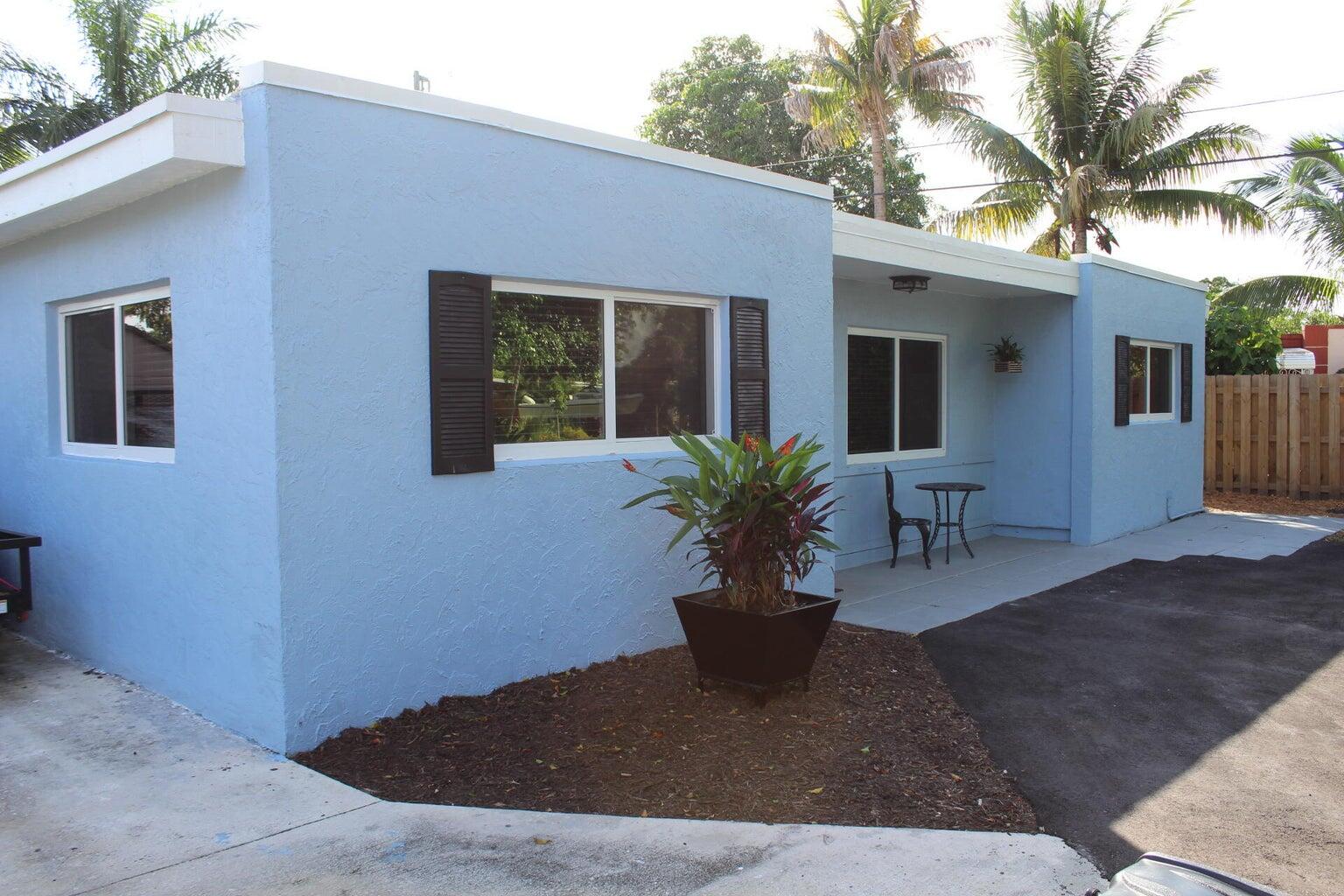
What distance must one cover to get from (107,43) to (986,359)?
14.8 meters

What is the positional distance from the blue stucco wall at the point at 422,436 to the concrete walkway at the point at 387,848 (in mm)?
625

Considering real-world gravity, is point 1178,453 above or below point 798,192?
below

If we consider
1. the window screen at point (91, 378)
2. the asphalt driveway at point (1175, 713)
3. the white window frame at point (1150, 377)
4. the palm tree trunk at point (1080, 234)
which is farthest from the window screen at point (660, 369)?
the palm tree trunk at point (1080, 234)

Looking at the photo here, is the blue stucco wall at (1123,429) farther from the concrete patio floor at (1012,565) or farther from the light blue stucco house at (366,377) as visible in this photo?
the light blue stucco house at (366,377)

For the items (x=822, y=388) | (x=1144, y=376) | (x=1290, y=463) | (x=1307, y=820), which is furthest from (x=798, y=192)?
(x=1290, y=463)

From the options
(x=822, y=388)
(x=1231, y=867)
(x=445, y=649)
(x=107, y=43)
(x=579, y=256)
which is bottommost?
(x=1231, y=867)

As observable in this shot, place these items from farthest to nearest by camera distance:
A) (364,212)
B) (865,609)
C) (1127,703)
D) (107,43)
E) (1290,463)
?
(107,43) < (1290,463) < (865,609) < (1127,703) < (364,212)

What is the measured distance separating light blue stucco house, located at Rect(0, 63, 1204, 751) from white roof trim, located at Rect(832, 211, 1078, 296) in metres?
0.08

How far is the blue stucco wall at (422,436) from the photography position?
4562 millimetres

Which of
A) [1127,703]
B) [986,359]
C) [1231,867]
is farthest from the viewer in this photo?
[986,359]

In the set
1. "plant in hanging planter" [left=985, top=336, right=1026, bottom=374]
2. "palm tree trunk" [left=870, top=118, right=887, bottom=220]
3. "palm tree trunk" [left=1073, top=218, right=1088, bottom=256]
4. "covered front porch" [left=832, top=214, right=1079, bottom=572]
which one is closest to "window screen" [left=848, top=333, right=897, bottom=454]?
"covered front porch" [left=832, top=214, right=1079, bottom=572]

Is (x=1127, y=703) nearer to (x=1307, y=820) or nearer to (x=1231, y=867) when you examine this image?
(x=1307, y=820)

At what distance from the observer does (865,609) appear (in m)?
7.75

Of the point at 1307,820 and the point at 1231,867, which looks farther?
the point at 1307,820
